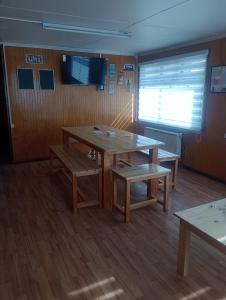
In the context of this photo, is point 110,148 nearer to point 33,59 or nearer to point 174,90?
point 174,90

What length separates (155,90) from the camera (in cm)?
529

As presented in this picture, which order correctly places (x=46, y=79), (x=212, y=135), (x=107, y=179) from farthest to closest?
(x=46, y=79) < (x=212, y=135) < (x=107, y=179)

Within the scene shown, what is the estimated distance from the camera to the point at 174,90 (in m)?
4.75

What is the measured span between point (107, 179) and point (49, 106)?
8.28 ft

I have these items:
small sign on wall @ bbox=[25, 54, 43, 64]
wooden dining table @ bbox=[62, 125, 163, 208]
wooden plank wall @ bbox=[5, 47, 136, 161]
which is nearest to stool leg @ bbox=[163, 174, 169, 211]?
wooden dining table @ bbox=[62, 125, 163, 208]

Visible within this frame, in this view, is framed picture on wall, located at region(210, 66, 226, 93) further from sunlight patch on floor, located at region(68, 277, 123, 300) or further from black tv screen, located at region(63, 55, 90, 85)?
sunlight patch on floor, located at region(68, 277, 123, 300)

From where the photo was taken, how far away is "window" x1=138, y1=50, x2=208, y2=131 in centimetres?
421

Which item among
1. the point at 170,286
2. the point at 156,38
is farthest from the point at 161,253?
the point at 156,38

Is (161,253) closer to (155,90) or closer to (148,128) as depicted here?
(148,128)

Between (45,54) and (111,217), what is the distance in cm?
338

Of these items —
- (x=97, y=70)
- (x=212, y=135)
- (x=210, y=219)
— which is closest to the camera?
(x=210, y=219)

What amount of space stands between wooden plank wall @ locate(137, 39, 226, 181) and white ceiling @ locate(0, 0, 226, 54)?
0.19 m

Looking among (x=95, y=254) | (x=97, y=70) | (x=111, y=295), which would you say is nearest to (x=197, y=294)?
(x=111, y=295)

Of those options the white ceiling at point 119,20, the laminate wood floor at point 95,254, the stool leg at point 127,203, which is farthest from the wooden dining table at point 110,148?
the white ceiling at point 119,20
